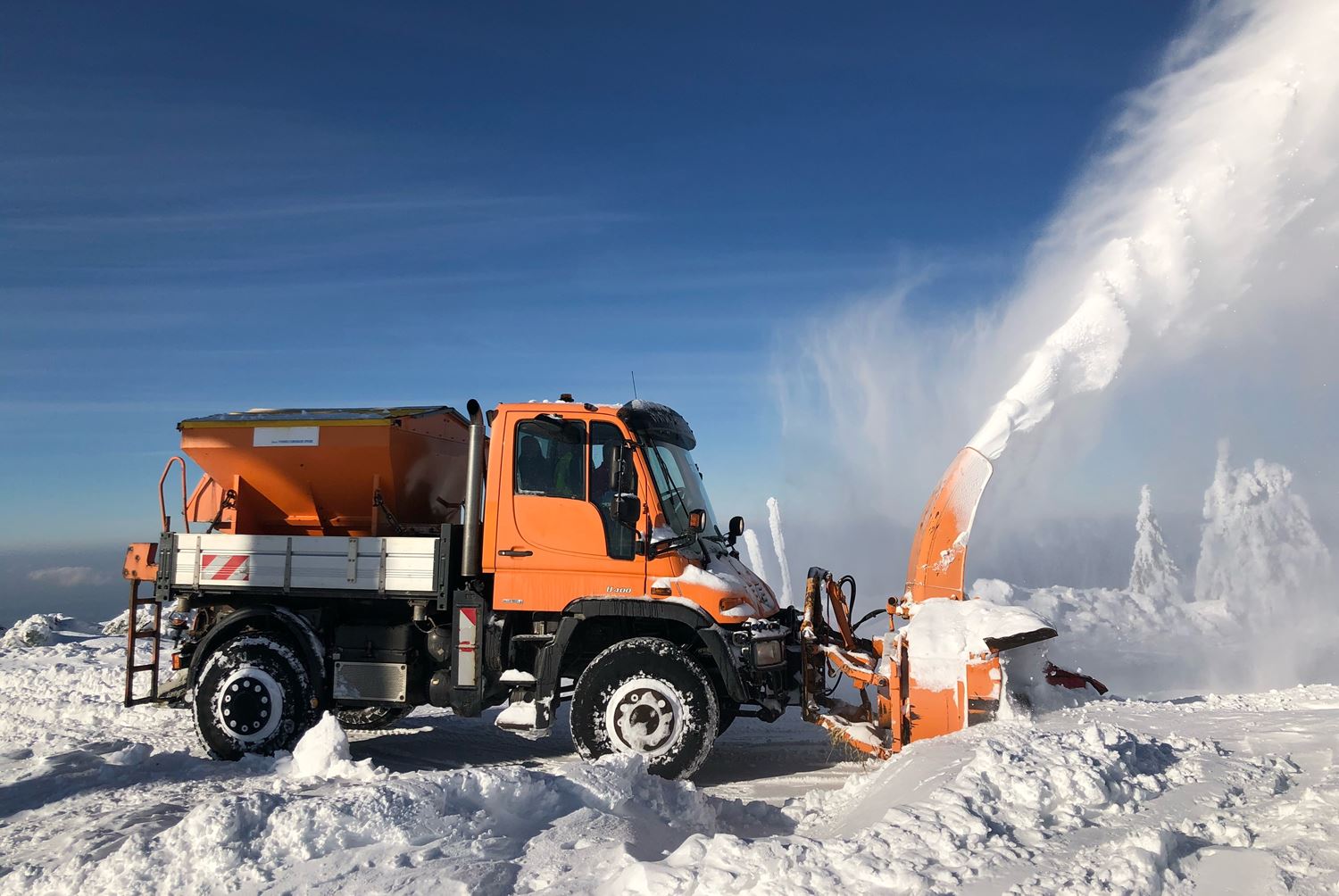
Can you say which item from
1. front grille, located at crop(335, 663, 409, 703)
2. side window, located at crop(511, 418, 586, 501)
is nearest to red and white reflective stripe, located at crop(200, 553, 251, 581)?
front grille, located at crop(335, 663, 409, 703)

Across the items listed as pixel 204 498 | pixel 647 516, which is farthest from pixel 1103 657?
pixel 204 498

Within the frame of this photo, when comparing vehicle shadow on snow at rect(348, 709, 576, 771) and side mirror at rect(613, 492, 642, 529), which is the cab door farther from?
vehicle shadow on snow at rect(348, 709, 576, 771)

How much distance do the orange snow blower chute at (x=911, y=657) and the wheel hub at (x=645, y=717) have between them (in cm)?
120

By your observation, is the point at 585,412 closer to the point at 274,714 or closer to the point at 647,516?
the point at 647,516

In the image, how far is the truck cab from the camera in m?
6.77

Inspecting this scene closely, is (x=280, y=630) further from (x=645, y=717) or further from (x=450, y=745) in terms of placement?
(x=645, y=717)

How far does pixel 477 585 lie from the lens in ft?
24.0

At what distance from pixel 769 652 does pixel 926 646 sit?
1.15m

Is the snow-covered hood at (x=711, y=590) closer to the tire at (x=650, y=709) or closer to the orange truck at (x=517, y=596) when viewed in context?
the orange truck at (x=517, y=596)

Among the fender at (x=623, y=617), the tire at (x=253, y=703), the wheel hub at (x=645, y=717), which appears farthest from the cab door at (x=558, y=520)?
the tire at (x=253, y=703)

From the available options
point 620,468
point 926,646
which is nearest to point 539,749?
point 620,468

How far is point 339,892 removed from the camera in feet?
13.0

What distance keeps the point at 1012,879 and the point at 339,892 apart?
A: 2.87 m

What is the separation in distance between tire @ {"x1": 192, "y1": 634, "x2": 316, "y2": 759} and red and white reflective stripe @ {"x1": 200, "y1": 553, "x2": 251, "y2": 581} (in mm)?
657
